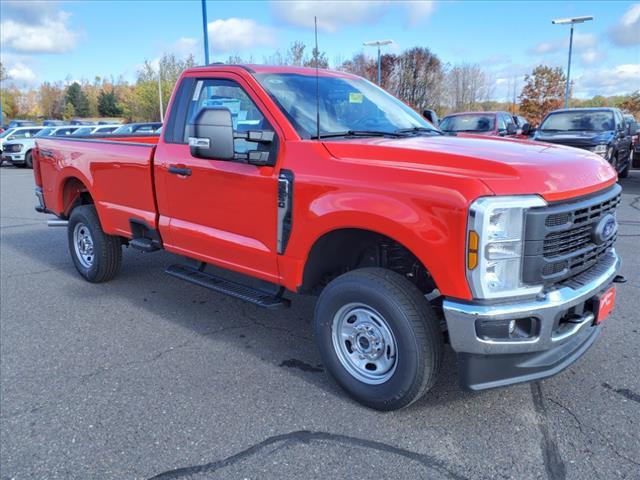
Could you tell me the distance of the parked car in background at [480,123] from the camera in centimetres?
1432

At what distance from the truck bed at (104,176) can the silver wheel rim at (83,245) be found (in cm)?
35

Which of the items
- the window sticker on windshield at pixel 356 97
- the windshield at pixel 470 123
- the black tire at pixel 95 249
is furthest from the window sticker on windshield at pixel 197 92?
the windshield at pixel 470 123

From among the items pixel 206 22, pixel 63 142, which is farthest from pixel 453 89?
pixel 63 142

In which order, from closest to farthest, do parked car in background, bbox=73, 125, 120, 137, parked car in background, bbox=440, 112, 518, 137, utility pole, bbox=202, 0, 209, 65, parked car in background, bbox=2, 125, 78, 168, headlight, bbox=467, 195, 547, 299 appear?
1. headlight, bbox=467, 195, 547, 299
2. parked car in background, bbox=440, 112, 518, 137
3. utility pole, bbox=202, 0, 209, 65
4. parked car in background, bbox=73, 125, 120, 137
5. parked car in background, bbox=2, 125, 78, 168

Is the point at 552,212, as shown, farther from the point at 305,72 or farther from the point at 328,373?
the point at 305,72

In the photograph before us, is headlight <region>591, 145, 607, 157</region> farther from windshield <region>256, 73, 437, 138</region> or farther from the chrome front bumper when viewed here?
the chrome front bumper

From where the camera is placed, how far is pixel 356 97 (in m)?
4.25

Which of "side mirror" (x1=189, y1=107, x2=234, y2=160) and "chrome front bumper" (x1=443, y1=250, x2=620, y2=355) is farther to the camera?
"side mirror" (x1=189, y1=107, x2=234, y2=160)

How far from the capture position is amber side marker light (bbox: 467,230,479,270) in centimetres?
262

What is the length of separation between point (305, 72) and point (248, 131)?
0.94m

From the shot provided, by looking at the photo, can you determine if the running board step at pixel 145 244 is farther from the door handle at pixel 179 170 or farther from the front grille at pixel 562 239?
the front grille at pixel 562 239

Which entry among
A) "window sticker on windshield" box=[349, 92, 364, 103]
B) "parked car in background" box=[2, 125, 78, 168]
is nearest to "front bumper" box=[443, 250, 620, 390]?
"window sticker on windshield" box=[349, 92, 364, 103]

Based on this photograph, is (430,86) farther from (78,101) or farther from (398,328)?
(78,101)

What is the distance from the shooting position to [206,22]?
16.9 m
